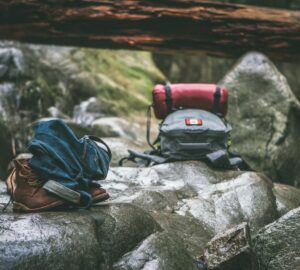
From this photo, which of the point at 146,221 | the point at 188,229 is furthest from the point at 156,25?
the point at 146,221

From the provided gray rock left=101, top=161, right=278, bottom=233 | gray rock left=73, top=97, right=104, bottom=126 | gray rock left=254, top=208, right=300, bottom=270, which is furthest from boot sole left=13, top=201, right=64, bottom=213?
gray rock left=73, top=97, right=104, bottom=126

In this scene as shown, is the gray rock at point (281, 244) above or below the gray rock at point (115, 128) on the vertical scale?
above

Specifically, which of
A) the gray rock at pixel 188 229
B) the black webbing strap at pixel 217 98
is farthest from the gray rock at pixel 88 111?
the gray rock at pixel 188 229

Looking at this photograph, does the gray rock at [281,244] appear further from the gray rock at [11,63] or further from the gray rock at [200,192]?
the gray rock at [11,63]

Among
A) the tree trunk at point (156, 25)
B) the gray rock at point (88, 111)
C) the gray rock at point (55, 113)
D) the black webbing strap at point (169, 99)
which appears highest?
the tree trunk at point (156, 25)

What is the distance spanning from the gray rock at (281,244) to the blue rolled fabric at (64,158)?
1.20m

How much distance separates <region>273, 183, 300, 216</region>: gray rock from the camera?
16.5 feet

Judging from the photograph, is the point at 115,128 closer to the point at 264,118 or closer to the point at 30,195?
the point at 264,118

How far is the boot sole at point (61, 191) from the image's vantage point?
347 cm

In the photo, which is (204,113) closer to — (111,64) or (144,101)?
(144,101)

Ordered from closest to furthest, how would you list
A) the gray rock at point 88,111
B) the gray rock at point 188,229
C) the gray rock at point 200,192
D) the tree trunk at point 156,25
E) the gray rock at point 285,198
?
the gray rock at point 188,229 < the gray rock at point 200,192 < the gray rock at point 285,198 < the tree trunk at point 156,25 < the gray rock at point 88,111

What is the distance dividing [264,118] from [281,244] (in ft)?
12.4

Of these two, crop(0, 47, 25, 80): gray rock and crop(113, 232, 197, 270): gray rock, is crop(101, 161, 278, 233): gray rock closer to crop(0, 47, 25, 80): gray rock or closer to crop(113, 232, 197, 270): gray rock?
crop(113, 232, 197, 270): gray rock

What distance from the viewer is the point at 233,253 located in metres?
3.57
